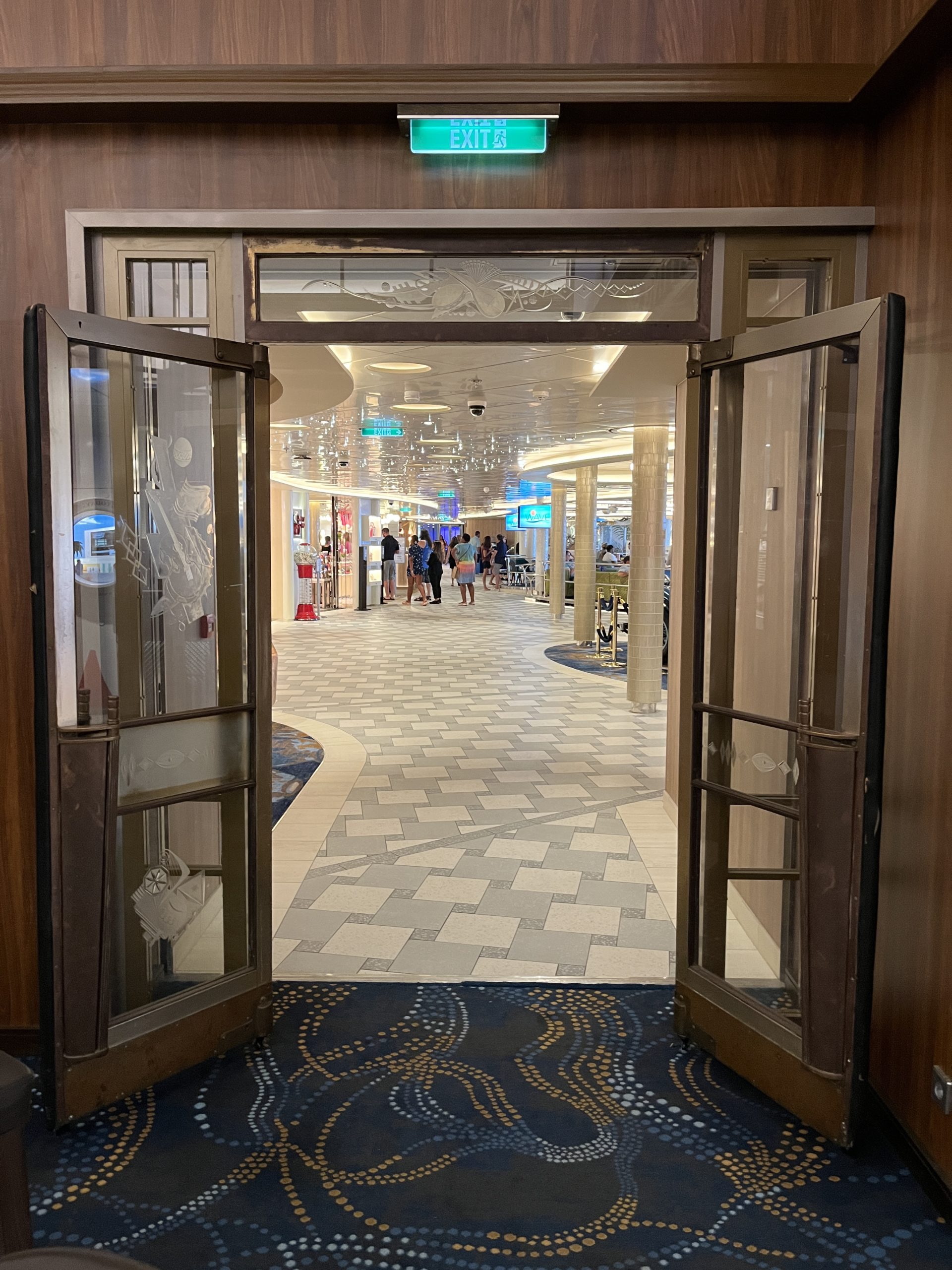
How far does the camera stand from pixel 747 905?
124 inches

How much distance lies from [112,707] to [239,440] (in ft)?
3.25

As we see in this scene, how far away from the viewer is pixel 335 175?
9.88 feet

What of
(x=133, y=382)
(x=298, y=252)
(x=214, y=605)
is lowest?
(x=214, y=605)

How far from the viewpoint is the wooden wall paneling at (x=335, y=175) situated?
2.98 meters

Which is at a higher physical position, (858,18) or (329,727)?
(858,18)

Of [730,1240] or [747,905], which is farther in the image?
[747,905]

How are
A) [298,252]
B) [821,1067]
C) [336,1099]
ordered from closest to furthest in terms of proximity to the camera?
[821,1067] < [336,1099] < [298,252]

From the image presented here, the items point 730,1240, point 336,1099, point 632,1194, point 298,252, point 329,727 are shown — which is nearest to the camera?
point 730,1240

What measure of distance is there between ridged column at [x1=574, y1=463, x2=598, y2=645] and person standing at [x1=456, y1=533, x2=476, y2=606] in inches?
351

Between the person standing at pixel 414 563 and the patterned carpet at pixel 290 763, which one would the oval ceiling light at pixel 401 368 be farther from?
the person standing at pixel 414 563

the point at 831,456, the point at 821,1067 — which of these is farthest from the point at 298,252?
the point at 821,1067

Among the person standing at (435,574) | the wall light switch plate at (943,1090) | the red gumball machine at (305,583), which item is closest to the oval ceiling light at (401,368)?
the wall light switch plate at (943,1090)

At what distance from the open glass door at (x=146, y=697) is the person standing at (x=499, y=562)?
29.4m

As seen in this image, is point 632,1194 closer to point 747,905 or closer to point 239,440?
point 747,905
